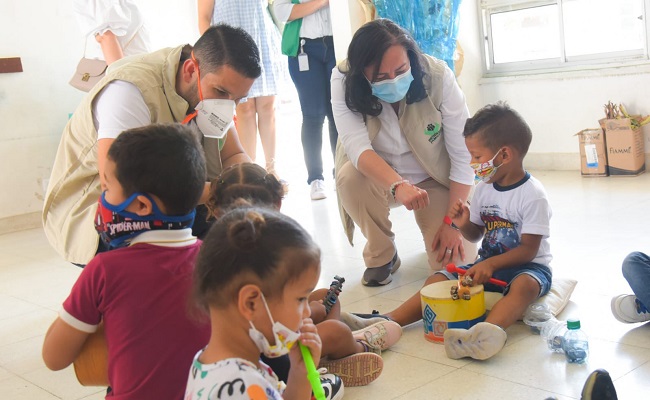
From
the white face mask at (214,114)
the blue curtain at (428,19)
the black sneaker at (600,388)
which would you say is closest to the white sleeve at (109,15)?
the blue curtain at (428,19)

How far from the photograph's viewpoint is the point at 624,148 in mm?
4426

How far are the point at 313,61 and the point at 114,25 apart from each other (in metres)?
1.40

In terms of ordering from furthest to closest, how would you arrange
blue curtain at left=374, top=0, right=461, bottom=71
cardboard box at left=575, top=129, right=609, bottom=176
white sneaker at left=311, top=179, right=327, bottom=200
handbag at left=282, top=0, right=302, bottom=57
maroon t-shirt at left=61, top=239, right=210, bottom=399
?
white sneaker at left=311, top=179, right=327, bottom=200 < handbag at left=282, top=0, right=302, bottom=57 < cardboard box at left=575, top=129, right=609, bottom=176 < blue curtain at left=374, top=0, right=461, bottom=71 < maroon t-shirt at left=61, top=239, right=210, bottom=399

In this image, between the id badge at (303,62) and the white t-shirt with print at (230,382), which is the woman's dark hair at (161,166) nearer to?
the white t-shirt with print at (230,382)

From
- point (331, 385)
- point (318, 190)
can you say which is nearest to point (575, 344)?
point (331, 385)

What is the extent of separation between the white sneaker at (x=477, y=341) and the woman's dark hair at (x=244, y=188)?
606 mm

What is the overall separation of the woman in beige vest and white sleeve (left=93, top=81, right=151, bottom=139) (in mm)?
841

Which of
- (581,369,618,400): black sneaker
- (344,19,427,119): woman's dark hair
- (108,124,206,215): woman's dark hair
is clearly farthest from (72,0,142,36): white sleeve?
(581,369,618,400): black sneaker

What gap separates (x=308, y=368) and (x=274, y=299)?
157 mm

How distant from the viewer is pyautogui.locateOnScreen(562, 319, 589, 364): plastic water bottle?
1973 mm

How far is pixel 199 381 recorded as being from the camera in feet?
4.01

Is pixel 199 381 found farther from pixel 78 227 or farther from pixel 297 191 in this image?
pixel 297 191

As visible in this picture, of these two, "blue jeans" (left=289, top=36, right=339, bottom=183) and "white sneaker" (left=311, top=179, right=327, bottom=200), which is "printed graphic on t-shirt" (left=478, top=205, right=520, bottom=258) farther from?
"white sneaker" (left=311, top=179, right=327, bottom=200)

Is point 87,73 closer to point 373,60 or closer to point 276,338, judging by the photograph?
point 373,60
